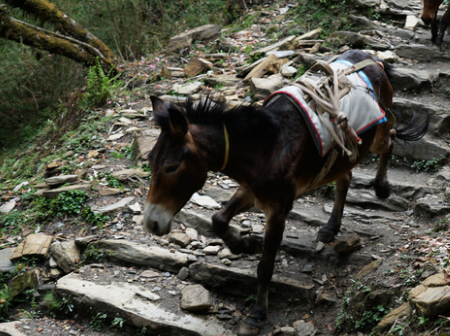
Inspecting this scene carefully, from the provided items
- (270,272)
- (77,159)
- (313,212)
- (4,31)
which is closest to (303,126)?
(270,272)

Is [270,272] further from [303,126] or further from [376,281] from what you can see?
[303,126]

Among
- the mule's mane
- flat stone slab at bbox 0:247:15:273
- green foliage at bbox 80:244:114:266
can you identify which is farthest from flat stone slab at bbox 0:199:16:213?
the mule's mane

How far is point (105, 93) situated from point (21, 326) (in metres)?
5.00

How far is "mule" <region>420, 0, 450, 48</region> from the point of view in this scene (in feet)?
27.6

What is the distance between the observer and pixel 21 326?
4.43 m

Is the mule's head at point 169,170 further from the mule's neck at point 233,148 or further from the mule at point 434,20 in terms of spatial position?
the mule at point 434,20

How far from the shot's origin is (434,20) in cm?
835

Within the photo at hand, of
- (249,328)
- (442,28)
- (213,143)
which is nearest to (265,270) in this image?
(249,328)

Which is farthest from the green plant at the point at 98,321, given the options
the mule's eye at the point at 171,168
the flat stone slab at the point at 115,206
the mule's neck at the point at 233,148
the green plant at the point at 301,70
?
the green plant at the point at 301,70

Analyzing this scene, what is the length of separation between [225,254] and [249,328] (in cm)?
108

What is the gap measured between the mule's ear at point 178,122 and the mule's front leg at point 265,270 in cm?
117

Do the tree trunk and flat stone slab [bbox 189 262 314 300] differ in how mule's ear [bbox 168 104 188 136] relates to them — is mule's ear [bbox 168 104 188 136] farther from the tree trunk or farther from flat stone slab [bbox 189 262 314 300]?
the tree trunk

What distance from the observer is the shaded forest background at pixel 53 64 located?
422 inches

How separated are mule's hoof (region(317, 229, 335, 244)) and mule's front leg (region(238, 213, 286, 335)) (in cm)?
112
